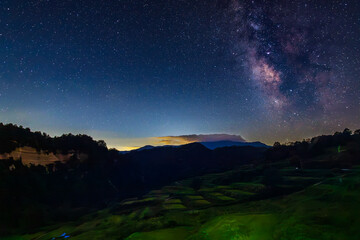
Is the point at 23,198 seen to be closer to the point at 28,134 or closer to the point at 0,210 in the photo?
the point at 0,210

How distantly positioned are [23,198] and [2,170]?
30.8ft

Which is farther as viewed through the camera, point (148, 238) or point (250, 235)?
point (148, 238)

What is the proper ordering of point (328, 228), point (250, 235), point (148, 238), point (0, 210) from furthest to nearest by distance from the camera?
1. point (0, 210)
2. point (148, 238)
3. point (250, 235)
4. point (328, 228)

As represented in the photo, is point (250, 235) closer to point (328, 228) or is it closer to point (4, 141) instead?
point (328, 228)

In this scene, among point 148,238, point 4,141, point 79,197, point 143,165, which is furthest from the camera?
point 143,165

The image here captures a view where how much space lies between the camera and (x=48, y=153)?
207 feet

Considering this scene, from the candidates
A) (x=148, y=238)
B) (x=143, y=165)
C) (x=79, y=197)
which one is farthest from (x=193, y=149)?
(x=148, y=238)

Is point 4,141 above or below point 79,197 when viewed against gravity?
above

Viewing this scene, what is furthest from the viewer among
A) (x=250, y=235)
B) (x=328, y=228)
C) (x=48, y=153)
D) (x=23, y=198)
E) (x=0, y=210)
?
(x=48, y=153)

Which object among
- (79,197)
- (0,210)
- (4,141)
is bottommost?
(79,197)

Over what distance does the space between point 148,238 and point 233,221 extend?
15.8 feet

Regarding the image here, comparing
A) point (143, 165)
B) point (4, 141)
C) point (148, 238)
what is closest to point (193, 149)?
point (143, 165)

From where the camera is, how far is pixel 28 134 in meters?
60.0

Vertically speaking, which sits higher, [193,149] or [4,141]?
[4,141]
